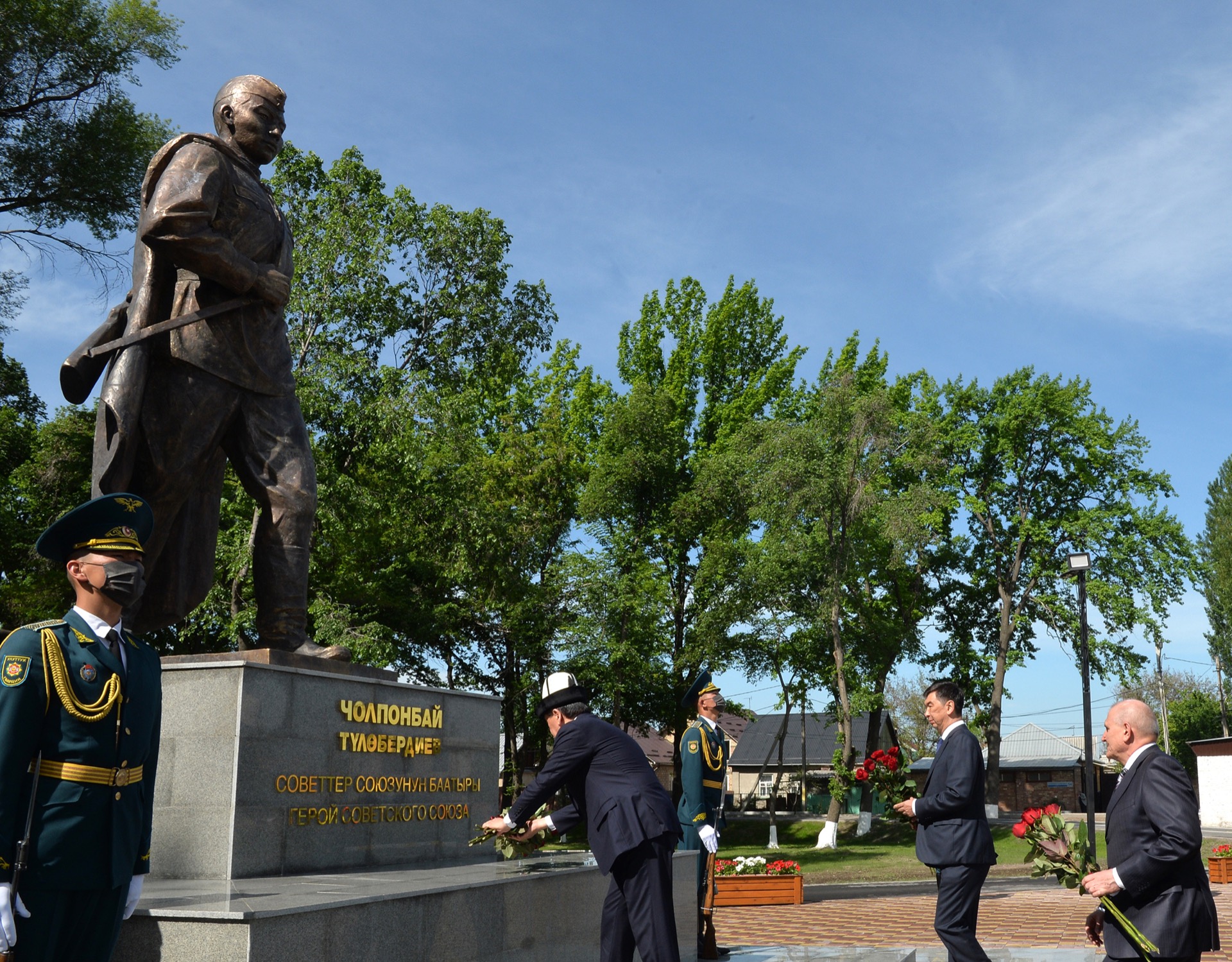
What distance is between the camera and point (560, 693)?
5.74 metres

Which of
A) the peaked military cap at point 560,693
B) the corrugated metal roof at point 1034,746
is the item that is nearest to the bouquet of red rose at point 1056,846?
the peaked military cap at point 560,693

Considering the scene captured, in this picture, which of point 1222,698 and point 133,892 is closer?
point 133,892

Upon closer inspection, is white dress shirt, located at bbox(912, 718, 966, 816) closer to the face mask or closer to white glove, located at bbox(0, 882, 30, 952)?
the face mask

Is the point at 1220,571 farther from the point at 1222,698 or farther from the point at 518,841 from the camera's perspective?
the point at 518,841

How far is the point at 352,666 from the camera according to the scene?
6.80 meters

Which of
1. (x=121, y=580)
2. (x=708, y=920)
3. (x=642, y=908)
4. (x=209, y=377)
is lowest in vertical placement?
(x=708, y=920)

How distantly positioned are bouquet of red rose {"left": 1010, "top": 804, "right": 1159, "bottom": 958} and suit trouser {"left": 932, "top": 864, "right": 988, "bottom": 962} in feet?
2.44

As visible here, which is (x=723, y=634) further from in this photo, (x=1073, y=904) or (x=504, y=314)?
(x=1073, y=904)

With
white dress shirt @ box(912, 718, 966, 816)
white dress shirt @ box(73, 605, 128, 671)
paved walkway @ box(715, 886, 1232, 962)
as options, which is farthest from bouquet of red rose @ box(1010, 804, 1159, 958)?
paved walkway @ box(715, 886, 1232, 962)


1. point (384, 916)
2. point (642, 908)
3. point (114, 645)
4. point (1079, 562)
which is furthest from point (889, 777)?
point (1079, 562)

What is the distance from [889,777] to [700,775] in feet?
6.20

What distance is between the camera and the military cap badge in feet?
11.0

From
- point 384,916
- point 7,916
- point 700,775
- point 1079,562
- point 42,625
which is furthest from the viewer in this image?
point 1079,562

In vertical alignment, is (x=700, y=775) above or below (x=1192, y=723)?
below
